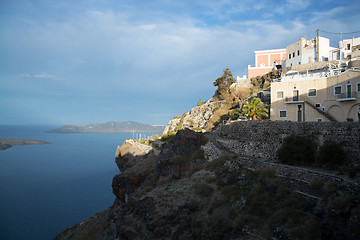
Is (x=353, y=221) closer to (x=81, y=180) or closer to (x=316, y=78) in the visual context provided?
(x=316, y=78)

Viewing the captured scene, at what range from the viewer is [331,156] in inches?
501

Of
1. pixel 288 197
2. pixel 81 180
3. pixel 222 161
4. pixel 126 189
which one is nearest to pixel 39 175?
pixel 81 180

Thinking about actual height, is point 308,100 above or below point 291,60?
below

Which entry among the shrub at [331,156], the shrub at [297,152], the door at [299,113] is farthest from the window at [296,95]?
the shrub at [331,156]

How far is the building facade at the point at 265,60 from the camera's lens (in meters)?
47.8

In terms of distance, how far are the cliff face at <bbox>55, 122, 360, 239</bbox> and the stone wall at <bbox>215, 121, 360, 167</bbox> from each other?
0.09 m

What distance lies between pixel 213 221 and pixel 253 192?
2.42m

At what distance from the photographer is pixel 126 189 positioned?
2069 centimetres

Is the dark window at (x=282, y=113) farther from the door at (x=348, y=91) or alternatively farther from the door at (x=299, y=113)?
the door at (x=348, y=91)

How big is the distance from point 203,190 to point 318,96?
16668 millimetres

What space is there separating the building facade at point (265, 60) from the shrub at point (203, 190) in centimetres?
3966

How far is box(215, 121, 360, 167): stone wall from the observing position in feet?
47.1

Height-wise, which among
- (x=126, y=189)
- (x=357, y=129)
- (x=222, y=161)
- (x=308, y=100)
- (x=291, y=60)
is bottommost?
(x=126, y=189)

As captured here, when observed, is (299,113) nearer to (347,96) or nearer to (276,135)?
(347,96)
